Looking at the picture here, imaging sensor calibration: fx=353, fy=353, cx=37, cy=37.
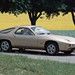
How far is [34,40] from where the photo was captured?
1703cm

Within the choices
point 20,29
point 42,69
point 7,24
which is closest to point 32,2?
point 20,29

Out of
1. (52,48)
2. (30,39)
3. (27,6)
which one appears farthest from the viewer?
(27,6)

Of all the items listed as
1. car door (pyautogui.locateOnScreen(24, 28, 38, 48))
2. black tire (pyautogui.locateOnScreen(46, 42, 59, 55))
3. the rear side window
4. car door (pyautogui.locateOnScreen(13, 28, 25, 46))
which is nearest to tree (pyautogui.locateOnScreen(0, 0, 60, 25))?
the rear side window

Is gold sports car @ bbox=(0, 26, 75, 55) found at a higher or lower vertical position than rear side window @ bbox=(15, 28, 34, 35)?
lower

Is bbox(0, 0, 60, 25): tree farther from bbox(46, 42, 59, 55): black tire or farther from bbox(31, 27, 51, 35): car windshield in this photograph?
bbox(46, 42, 59, 55): black tire

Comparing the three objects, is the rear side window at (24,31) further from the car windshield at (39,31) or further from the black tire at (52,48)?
the black tire at (52,48)

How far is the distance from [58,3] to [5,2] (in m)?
6.91

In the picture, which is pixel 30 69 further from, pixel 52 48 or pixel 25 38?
pixel 25 38

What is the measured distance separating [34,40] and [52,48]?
1009 mm

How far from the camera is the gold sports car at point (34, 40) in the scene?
1648 cm

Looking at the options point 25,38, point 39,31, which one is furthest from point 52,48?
point 25,38

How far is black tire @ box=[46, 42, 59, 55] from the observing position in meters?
16.5

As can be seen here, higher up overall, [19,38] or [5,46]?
[19,38]

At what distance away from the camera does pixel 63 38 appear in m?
16.7
